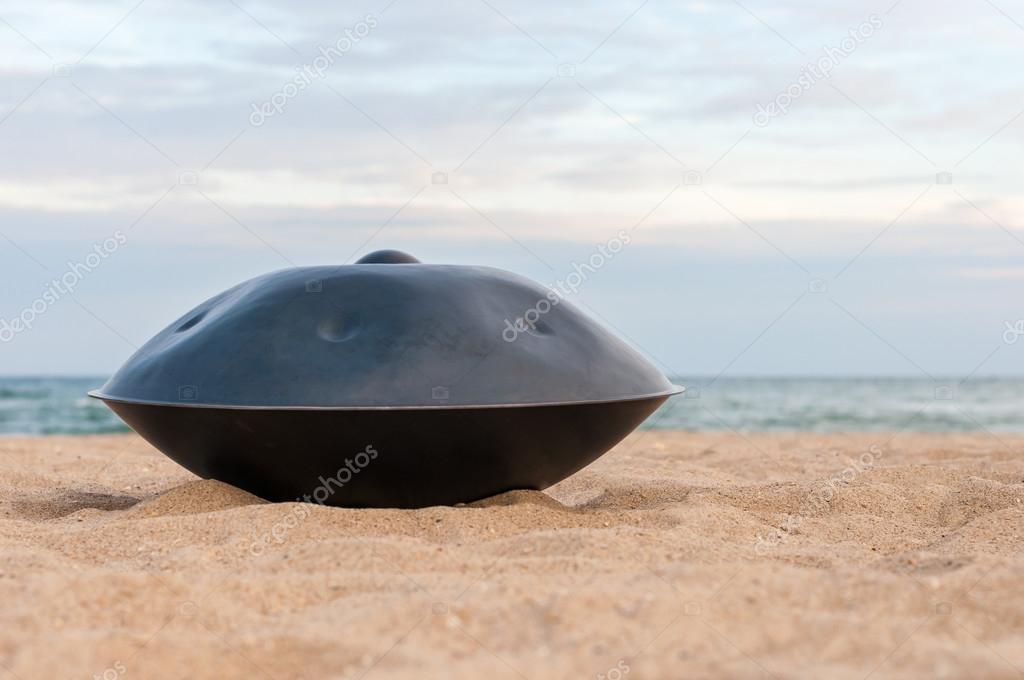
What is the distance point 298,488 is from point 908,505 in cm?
302

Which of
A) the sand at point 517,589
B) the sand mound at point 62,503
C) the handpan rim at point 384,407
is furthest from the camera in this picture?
the sand mound at point 62,503

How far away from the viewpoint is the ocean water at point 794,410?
2342cm

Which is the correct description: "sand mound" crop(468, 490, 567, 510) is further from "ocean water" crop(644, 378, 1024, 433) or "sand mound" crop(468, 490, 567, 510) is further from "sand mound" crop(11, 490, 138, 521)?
"ocean water" crop(644, 378, 1024, 433)

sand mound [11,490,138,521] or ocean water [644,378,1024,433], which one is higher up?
sand mound [11,490,138,521]

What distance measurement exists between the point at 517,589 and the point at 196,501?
7.45 feet

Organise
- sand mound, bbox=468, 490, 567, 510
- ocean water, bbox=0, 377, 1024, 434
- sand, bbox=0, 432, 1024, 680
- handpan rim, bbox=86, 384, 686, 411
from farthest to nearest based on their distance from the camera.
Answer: ocean water, bbox=0, 377, 1024, 434, sand mound, bbox=468, 490, 567, 510, handpan rim, bbox=86, 384, 686, 411, sand, bbox=0, 432, 1024, 680

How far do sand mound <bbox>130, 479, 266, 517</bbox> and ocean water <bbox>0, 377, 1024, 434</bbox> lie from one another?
13183 millimetres

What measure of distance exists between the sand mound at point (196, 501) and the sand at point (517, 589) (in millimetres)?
13

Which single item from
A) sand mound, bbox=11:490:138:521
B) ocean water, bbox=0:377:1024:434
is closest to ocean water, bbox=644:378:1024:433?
ocean water, bbox=0:377:1024:434

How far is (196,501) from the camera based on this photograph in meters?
4.81

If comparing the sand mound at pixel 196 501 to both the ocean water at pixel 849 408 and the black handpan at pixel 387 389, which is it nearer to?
the black handpan at pixel 387 389

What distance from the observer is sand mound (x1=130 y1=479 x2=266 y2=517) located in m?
4.75

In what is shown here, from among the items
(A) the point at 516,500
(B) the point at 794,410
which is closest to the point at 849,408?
(B) the point at 794,410

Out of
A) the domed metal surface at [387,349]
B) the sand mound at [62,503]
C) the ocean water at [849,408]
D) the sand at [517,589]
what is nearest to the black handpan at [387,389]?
the domed metal surface at [387,349]
